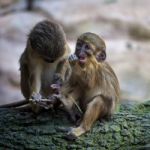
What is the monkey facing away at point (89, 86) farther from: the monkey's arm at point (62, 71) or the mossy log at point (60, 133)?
the monkey's arm at point (62, 71)

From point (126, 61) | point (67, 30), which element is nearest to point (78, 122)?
point (126, 61)

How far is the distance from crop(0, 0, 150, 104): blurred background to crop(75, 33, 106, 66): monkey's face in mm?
7391

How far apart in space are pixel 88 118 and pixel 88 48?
30.7 inches

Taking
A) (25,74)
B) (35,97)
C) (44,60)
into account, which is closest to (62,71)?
(44,60)

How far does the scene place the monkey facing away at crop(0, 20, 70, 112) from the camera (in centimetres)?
727

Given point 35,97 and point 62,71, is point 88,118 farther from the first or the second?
point 62,71

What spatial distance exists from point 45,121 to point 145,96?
747cm

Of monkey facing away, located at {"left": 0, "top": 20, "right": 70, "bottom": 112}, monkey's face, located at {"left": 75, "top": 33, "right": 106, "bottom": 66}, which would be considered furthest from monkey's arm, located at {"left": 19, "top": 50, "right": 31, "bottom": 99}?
monkey's face, located at {"left": 75, "top": 33, "right": 106, "bottom": 66}

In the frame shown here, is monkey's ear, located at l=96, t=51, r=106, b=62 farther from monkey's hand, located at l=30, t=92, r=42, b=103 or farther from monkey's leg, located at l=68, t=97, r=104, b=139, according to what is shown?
monkey's hand, located at l=30, t=92, r=42, b=103

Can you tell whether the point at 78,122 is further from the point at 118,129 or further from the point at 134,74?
the point at 134,74

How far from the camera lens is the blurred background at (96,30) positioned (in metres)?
14.8

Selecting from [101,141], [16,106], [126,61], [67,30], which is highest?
[67,30]

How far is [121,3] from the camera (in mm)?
19109

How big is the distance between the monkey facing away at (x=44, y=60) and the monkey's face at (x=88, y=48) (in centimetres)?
53
